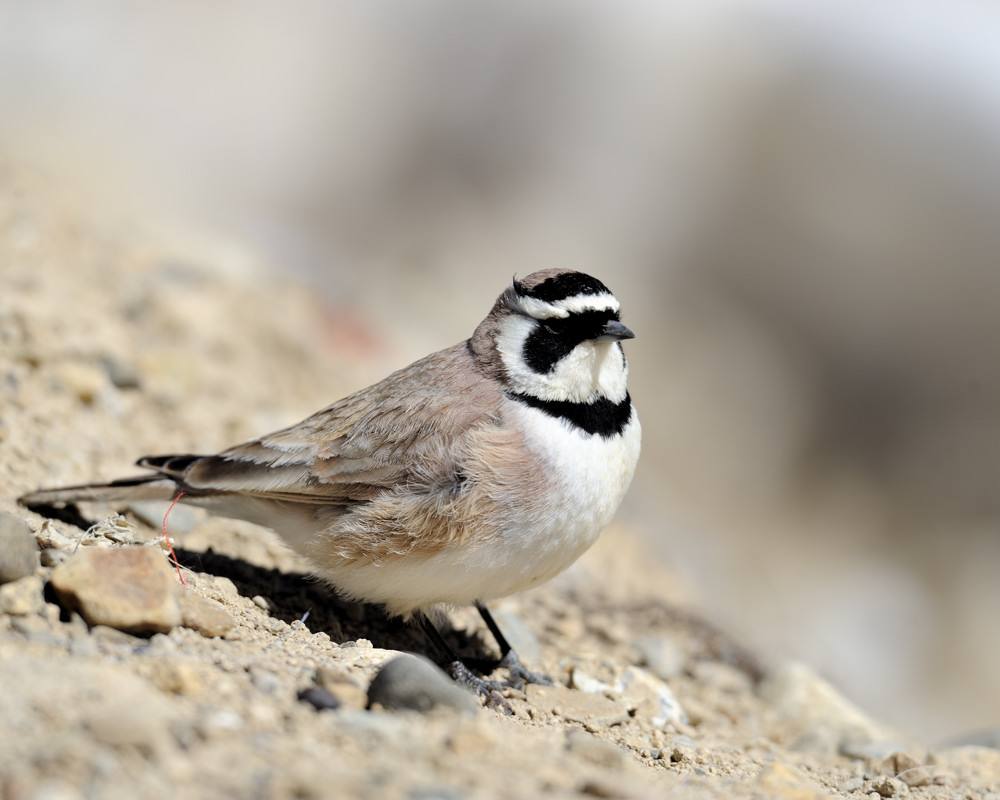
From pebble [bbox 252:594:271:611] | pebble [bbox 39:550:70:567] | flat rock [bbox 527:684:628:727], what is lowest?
pebble [bbox 39:550:70:567]

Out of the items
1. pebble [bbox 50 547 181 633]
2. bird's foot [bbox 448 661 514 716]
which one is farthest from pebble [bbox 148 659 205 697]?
bird's foot [bbox 448 661 514 716]

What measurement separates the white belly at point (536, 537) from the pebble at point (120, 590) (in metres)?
1.24

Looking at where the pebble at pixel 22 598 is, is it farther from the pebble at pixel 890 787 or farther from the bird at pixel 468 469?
the pebble at pixel 890 787

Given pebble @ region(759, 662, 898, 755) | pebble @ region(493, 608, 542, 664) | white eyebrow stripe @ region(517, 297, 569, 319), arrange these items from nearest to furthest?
white eyebrow stripe @ region(517, 297, 569, 319) → pebble @ region(759, 662, 898, 755) → pebble @ region(493, 608, 542, 664)

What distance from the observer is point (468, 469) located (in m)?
5.07

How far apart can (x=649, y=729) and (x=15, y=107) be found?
499 inches

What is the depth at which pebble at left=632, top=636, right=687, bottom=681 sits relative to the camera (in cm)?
648

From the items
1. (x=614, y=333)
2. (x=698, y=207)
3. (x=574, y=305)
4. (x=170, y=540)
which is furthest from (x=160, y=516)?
(x=698, y=207)

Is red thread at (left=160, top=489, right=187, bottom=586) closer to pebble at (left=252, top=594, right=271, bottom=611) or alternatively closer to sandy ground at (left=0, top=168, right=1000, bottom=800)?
sandy ground at (left=0, top=168, right=1000, bottom=800)

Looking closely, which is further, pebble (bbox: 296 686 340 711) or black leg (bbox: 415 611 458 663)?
black leg (bbox: 415 611 458 663)

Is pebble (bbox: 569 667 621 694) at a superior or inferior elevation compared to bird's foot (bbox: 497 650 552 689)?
superior

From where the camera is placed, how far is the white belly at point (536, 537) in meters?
4.99

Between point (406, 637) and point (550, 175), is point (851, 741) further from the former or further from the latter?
point (550, 175)

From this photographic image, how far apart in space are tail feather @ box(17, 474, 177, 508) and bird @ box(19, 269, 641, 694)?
0.01 metres
